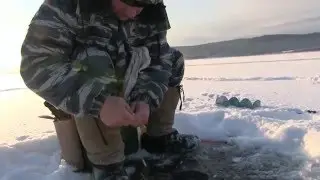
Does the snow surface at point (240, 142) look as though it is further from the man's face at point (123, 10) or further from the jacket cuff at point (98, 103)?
the man's face at point (123, 10)

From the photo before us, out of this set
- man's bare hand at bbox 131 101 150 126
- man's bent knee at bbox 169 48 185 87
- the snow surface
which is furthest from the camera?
man's bent knee at bbox 169 48 185 87

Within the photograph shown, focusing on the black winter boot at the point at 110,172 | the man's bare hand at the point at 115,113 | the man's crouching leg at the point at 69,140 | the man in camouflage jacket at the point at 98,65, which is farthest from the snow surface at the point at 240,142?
the man's bare hand at the point at 115,113

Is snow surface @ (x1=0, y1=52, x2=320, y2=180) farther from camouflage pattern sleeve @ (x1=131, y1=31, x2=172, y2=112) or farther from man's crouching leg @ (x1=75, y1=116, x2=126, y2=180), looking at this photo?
camouflage pattern sleeve @ (x1=131, y1=31, x2=172, y2=112)

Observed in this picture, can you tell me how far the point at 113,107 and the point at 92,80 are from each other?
Answer: 0.15 metres

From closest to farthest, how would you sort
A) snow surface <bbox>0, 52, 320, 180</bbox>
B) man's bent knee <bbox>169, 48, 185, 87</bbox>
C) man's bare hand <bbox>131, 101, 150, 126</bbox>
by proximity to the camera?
1. man's bare hand <bbox>131, 101, 150, 126</bbox>
2. snow surface <bbox>0, 52, 320, 180</bbox>
3. man's bent knee <bbox>169, 48, 185, 87</bbox>

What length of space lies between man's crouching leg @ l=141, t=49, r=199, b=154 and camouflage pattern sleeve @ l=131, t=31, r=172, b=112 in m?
0.16

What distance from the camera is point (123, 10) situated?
1797mm

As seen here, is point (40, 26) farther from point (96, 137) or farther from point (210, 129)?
point (210, 129)

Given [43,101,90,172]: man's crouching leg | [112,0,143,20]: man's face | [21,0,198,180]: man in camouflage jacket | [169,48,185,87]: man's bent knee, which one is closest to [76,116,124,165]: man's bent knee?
[21,0,198,180]: man in camouflage jacket

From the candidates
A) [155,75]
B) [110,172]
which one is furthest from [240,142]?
[110,172]

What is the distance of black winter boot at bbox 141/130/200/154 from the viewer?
228 centimetres

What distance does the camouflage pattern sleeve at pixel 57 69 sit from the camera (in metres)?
1.53

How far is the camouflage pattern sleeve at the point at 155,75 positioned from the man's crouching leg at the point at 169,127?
16cm

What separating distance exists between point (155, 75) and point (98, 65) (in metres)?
0.37
